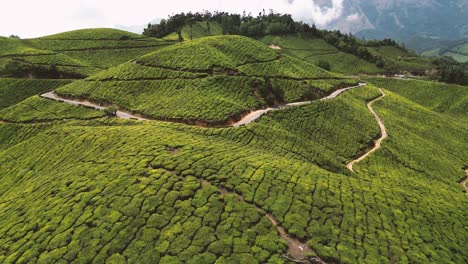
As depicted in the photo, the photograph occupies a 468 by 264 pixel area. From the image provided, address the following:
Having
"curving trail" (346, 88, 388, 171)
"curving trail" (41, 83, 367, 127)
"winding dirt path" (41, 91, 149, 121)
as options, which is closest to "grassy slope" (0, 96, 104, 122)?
"winding dirt path" (41, 91, 149, 121)

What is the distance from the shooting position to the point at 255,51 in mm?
111625

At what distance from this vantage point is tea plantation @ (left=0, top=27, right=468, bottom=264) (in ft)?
103

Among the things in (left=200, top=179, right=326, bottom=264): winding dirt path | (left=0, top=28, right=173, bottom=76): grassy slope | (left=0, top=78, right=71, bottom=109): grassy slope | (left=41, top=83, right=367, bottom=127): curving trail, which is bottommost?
(left=200, top=179, right=326, bottom=264): winding dirt path

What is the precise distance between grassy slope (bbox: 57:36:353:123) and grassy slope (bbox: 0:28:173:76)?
113 ft

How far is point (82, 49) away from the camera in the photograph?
14212 centimetres

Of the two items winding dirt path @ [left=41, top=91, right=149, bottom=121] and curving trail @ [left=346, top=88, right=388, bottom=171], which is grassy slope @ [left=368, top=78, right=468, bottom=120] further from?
winding dirt path @ [left=41, top=91, right=149, bottom=121]

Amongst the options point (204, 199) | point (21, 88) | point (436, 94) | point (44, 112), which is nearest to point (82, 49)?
point (21, 88)

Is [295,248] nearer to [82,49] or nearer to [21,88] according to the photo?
[21,88]

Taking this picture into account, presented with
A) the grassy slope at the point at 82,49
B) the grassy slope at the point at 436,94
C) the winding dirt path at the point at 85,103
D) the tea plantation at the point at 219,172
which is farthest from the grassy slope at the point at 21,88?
the grassy slope at the point at 436,94

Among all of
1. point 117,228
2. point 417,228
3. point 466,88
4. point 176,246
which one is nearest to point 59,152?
point 117,228

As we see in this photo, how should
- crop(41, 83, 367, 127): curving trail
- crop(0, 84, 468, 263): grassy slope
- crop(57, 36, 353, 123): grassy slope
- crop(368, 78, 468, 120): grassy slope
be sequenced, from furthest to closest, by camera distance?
crop(368, 78, 468, 120): grassy slope, crop(57, 36, 353, 123): grassy slope, crop(41, 83, 367, 127): curving trail, crop(0, 84, 468, 263): grassy slope

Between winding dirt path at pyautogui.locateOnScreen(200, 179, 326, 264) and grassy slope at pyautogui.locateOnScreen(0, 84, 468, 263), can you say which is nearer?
winding dirt path at pyautogui.locateOnScreen(200, 179, 326, 264)

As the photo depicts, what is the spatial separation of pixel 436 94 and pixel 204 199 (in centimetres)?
14263

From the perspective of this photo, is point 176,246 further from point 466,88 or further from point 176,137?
point 466,88
